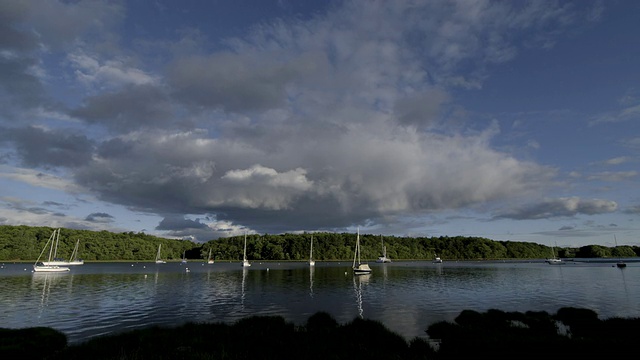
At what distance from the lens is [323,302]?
194 feet

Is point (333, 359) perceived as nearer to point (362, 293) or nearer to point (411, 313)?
point (411, 313)

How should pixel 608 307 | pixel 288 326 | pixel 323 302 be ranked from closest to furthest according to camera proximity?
pixel 288 326 < pixel 608 307 < pixel 323 302

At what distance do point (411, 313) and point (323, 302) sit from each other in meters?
16.5

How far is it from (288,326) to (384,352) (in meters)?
12.4

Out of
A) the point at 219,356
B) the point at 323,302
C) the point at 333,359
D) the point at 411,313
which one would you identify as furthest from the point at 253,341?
the point at 323,302

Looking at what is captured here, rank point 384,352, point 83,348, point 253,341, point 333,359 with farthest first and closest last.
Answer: point 253,341 < point 83,348 < point 384,352 < point 333,359

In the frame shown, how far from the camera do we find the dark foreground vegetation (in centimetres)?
2347

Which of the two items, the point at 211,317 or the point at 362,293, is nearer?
the point at 211,317

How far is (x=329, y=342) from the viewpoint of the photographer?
27.5 metres

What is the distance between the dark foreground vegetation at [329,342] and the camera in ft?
77.0

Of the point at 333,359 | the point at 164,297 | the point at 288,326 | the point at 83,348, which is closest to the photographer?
the point at 333,359

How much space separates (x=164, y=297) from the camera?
6825 cm

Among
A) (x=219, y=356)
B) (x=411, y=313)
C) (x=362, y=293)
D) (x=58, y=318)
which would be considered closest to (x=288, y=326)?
(x=219, y=356)

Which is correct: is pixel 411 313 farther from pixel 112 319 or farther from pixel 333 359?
pixel 112 319
